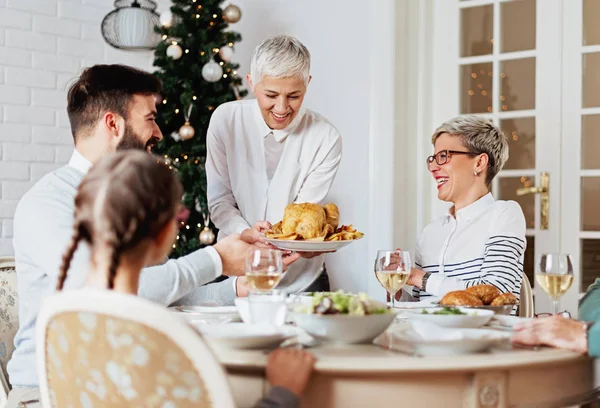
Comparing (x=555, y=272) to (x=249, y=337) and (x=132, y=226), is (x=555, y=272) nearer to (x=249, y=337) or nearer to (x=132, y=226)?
(x=249, y=337)

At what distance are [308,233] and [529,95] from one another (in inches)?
75.3

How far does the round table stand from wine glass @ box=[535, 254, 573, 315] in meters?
0.55

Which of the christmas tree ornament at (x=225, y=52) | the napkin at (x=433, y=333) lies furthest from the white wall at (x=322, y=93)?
the napkin at (x=433, y=333)

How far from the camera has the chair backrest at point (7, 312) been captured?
7.43 ft

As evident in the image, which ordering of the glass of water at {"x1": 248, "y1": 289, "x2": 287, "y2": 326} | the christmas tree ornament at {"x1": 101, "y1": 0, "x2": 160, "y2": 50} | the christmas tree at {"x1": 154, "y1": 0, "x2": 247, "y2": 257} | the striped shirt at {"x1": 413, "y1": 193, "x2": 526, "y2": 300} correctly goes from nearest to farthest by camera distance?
the glass of water at {"x1": 248, "y1": 289, "x2": 287, "y2": 326} → the striped shirt at {"x1": 413, "y1": 193, "x2": 526, "y2": 300} → the christmas tree at {"x1": 154, "y1": 0, "x2": 247, "y2": 257} → the christmas tree ornament at {"x1": 101, "y1": 0, "x2": 160, "y2": 50}

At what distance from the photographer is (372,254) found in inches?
162

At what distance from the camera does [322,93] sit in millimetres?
4398

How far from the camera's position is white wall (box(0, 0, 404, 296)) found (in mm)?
4117

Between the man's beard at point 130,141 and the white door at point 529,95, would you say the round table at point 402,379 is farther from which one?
the white door at point 529,95

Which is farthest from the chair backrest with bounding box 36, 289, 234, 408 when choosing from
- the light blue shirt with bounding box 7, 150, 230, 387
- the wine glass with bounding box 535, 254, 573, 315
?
the wine glass with bounding box 535, 254, 573, 315

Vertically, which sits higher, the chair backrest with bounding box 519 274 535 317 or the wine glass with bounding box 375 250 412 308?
the wine glass with bounding box 375 250 412 308

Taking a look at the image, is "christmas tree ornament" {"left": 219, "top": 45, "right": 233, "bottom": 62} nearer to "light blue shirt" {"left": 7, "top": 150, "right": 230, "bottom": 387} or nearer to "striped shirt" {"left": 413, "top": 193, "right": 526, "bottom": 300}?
"striped shirt" {"left": 413, "top": 193, "right": 526, "bottom": 300}

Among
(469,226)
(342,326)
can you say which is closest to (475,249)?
(469,226)

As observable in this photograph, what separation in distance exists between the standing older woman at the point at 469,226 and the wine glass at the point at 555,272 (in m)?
0.52
